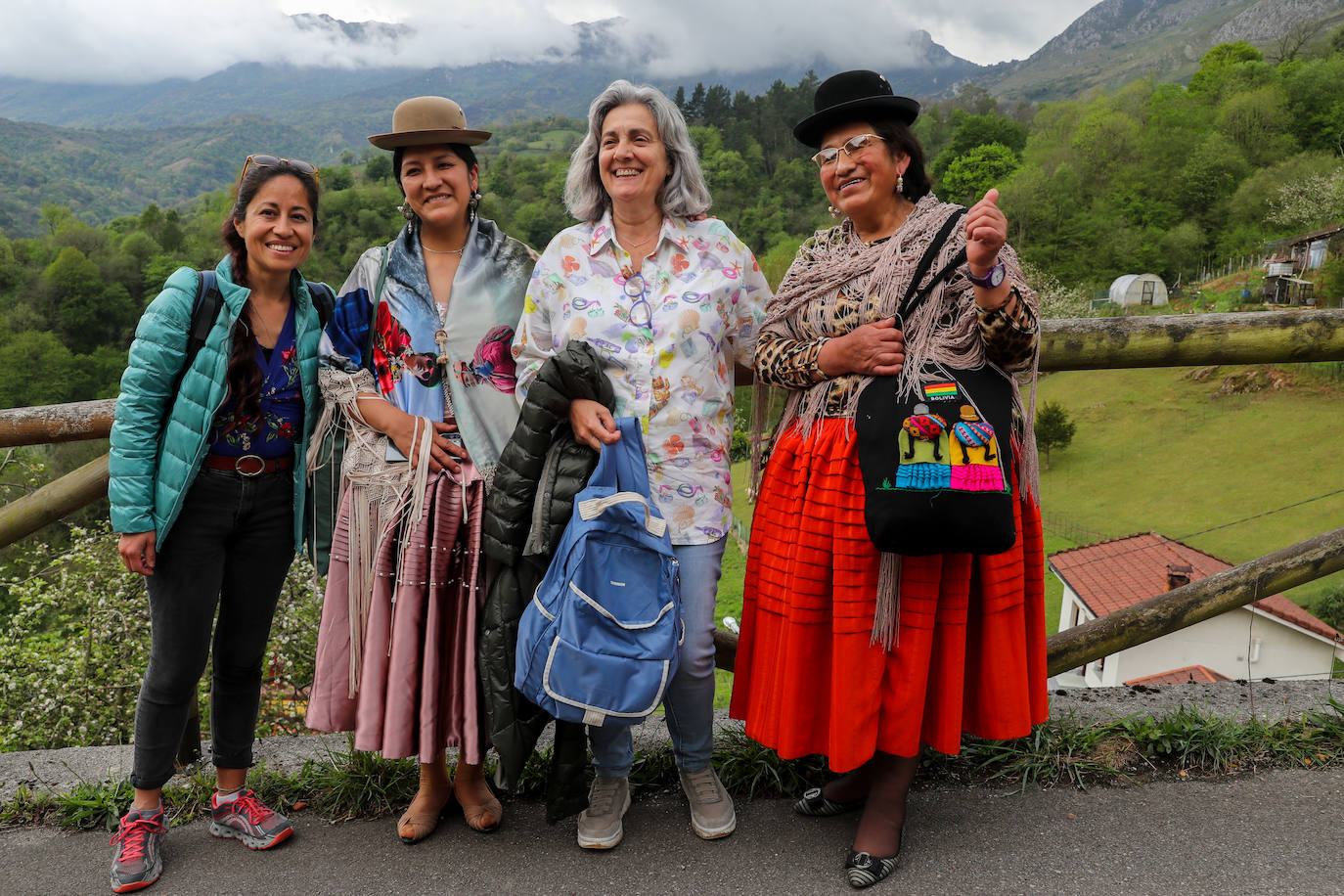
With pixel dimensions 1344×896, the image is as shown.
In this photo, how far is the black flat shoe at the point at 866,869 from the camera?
7.52 feet

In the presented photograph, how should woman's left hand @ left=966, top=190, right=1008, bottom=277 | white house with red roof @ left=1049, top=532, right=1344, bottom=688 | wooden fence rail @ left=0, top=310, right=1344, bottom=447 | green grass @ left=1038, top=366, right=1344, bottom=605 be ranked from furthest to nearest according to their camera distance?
green grass @ left=1038, top=366, right=1344, bottom=605 → white house with red roof @ left=1049, top=532, right=1344, bottom=688 → wooden fence rail @ left=0, top=310, right=1344, bottom=447 → woman's left hand @ left=966, top=190, right=1008, bottom=277

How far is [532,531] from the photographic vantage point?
241cm

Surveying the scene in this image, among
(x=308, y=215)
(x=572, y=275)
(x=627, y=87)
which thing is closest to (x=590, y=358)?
(x=572, y=275)

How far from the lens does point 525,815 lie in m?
2.70

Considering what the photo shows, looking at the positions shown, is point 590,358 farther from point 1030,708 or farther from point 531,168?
point 531,168

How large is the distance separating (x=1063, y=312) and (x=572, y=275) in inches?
1934

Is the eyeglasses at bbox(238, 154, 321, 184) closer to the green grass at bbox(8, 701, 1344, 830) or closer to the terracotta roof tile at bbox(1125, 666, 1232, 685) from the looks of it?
the green grass at bbox(8, 701, 1344, 830)

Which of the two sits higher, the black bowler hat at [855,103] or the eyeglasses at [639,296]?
the black bowler hat at [855,103]

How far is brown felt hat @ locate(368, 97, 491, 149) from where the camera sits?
2637 mm

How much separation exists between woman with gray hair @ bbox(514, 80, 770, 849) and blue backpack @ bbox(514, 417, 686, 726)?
0.57ft

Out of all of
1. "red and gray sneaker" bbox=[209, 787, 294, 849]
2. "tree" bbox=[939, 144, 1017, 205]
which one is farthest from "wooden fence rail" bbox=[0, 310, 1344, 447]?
"tree" bbox=[939, 144, 1017, 205]

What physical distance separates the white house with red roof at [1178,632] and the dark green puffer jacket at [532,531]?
1247 cm

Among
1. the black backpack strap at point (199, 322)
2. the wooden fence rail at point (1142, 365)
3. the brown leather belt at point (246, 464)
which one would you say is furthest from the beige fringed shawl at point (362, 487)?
the wooden fence rail at point (1142, 365)

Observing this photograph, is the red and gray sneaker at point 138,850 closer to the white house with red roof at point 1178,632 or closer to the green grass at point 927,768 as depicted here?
the green grass at point 927,768
